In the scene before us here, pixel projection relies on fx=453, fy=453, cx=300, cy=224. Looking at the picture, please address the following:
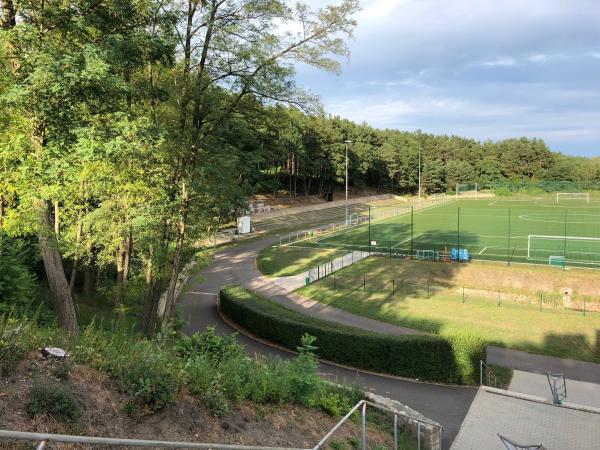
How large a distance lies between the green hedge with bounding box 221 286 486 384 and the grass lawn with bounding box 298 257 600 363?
6.05ft

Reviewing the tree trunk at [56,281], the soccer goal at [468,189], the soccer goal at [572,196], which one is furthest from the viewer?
the soccer goal at [468,189]

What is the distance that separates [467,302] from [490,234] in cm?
2588

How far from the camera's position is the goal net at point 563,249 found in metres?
33.4

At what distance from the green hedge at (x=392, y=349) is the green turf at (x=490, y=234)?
1898 cm

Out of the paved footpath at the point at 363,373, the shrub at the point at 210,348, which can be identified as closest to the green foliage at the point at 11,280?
the shrub at the point at 210,348

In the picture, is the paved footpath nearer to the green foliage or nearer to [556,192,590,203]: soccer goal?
the green foliage

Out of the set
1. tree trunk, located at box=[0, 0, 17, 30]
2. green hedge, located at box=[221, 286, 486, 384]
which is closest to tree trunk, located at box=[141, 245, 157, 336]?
green hedge, located at box=[221, 286, 486, 384]

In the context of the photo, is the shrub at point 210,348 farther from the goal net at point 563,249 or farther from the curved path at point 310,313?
the goal net at point 563,249

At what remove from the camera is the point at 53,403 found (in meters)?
4.71

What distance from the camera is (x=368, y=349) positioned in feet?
53.4

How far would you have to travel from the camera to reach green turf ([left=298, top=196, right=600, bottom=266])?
3719 centimetres

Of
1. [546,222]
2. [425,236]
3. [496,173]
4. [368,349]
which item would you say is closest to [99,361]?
[368,349]

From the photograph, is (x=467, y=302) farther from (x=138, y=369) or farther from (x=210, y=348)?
(x=138, y=369)

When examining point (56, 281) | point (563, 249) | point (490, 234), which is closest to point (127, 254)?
point (56, 281)
